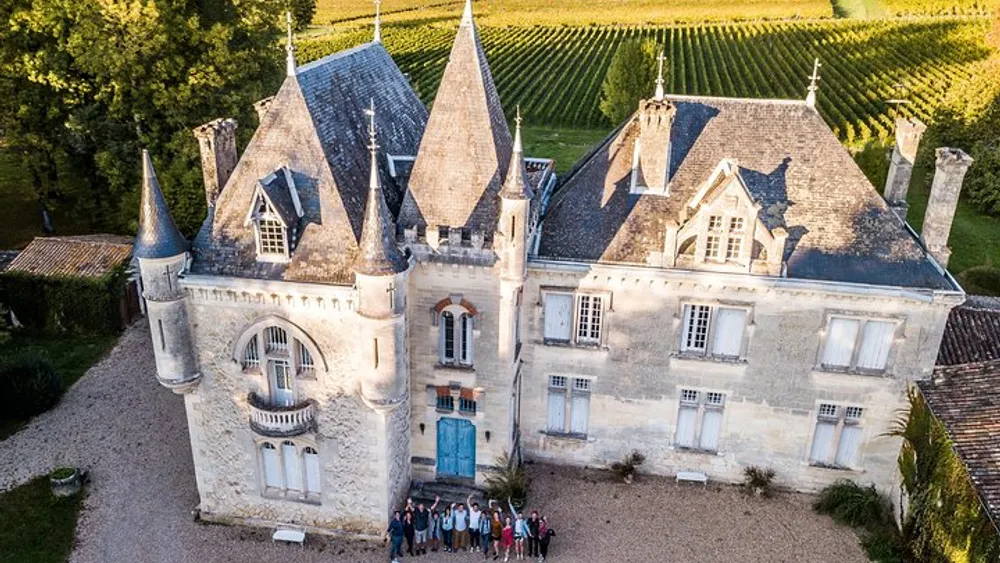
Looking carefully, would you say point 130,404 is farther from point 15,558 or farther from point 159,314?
point 159,314

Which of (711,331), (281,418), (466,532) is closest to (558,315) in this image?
(711,331)

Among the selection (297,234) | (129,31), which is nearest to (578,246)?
(297,234)

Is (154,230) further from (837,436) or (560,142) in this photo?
(560,142)

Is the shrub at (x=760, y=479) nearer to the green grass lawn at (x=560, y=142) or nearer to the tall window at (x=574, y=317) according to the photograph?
the tall window at (x=574, y=317)

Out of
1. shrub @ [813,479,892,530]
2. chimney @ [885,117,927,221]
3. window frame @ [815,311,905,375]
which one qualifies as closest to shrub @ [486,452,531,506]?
shrub @ [813,479,892,530]

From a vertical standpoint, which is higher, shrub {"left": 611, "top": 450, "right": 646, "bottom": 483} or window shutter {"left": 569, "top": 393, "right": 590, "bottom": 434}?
window shutter {"left": 569, "top": 393, "right": 590, "bottom": 434}

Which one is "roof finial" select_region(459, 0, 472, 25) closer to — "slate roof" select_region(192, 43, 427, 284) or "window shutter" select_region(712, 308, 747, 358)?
"slate roof" select_region(192, 43, 427, 284)
